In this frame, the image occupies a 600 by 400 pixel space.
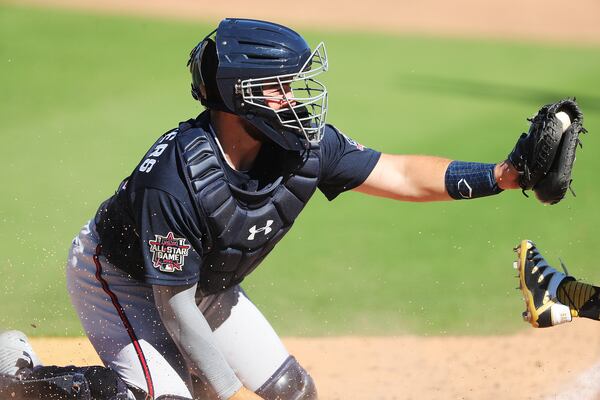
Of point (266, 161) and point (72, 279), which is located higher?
point (266, 161)

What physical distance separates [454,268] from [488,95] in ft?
15.8

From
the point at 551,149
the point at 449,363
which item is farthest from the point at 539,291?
the point at 449,363

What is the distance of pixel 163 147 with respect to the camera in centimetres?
372

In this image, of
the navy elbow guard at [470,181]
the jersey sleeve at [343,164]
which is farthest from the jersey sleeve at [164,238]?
the navy elbow guard at [470,181]

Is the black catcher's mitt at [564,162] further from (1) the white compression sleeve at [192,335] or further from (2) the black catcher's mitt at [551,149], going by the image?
(1) the white compression sleeve at [192,335]

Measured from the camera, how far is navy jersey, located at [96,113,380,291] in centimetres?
355

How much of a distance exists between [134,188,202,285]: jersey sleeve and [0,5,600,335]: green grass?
2.58m

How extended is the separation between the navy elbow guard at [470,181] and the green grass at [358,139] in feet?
6.68

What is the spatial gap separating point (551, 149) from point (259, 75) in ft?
4.32

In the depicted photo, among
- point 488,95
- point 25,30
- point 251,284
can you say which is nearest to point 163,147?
point 251,284

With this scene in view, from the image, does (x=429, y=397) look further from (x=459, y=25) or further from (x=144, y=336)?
(x=459, y=25)

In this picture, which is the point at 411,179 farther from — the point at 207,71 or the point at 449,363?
the point at 449,363

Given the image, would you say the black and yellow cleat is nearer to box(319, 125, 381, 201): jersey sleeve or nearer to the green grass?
box(319, 125, 381, 201): jersey sleeve

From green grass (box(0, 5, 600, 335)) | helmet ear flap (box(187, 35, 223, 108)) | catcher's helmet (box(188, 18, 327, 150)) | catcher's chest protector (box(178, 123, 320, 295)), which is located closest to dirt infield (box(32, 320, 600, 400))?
green grass (box(0, 5, 600, 335))
